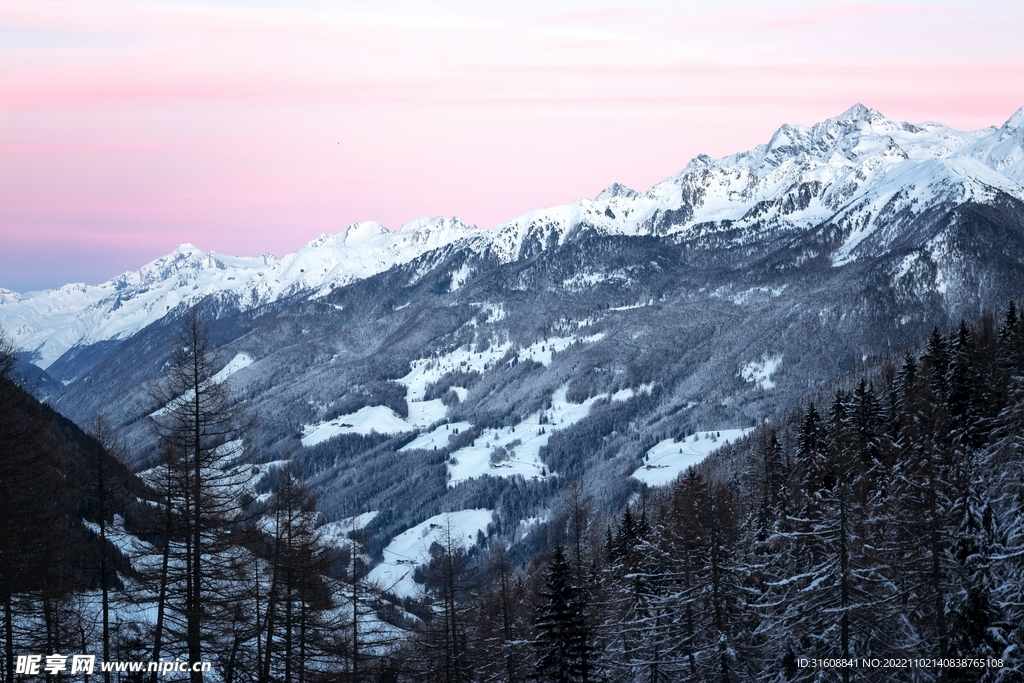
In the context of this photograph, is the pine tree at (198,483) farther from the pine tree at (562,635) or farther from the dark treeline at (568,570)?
the pine tree at (562,635)

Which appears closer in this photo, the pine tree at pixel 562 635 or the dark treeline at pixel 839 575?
the dark treeline at pixel 839 575

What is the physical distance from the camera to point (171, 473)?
97.3 ft

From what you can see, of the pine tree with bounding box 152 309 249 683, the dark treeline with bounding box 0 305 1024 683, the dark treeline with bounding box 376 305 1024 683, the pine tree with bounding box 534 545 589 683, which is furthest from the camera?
the pine tree with bounding box 534 545 589 683

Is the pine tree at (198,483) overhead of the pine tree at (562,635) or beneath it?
overhead

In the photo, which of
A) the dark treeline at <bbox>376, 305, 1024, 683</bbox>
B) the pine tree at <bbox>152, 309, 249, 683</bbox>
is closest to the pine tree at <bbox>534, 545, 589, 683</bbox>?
the dark treeline at <bbox>376, 305, 1024, 683</bbox>

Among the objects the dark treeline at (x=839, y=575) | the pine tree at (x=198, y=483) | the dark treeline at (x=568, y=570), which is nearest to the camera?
the pine tree at (x=198, y=483)


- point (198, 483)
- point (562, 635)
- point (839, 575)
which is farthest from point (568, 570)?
point (198, 483)

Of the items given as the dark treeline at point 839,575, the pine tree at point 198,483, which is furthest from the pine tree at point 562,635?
the pine tree at point 198,483

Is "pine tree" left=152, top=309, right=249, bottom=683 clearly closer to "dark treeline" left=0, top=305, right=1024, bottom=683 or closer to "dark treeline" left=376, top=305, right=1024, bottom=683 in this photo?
"dark treeline" left=0, top=305, right=1024, bottom=683

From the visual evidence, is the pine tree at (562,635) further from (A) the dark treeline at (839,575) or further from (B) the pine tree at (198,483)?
(B) the pine tree at (198,483)

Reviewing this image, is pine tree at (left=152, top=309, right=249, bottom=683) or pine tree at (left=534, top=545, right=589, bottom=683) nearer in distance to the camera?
pine tree at (left=152, top=309, right=249, bottom=683)

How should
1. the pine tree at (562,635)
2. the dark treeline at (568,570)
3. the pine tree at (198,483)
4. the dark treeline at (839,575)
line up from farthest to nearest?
the pine tree at (562,635) → the dark treeline at (839,575) → the dark treeline at (568,570) → the pine tree at (198,483)

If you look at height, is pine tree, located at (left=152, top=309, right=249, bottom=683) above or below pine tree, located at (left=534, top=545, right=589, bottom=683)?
above

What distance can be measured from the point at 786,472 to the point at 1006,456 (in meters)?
25.8
